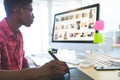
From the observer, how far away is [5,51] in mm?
870

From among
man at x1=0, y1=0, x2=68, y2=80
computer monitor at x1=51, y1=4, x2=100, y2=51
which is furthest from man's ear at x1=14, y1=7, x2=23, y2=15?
computer monitor at x1=51, y1=4, x2=100, y2=51

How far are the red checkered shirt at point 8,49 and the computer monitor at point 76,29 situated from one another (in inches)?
27.6

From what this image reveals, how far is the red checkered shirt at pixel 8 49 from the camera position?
0.87 metres

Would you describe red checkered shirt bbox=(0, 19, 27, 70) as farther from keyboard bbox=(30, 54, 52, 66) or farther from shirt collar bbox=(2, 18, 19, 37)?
keyboard bbox=(30, 54, 52, 66)

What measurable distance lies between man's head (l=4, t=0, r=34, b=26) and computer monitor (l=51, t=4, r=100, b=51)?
2.29 feet

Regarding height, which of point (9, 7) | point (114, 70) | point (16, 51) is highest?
point (9, 7)

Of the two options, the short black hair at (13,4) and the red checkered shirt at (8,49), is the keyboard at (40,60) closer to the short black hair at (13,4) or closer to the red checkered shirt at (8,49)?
the red checkered shirt at (8,49)

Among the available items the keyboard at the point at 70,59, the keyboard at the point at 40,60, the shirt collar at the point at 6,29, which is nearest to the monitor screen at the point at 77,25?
the keyboard at the point at 70,59

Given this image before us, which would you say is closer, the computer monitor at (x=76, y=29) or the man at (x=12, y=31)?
the man at (x=12, y=31)

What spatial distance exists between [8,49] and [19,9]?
0.71 feet

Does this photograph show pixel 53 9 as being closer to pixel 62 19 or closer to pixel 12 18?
pixel 62 19

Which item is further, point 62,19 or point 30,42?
point 30,42

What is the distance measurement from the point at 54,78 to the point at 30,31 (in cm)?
278

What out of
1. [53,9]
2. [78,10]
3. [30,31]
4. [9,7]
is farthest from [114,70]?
[53,9]
